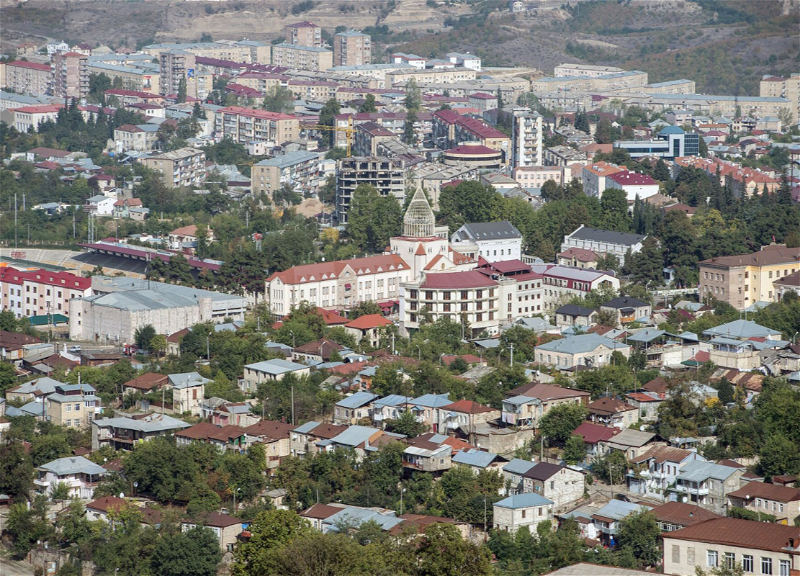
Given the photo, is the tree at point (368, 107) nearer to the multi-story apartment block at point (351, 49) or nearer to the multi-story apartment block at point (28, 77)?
the multi-story apartment block at point (28, 77)

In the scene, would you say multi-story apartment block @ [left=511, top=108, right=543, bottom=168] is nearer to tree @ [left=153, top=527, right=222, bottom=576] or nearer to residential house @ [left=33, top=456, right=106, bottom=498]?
residential house @ [left=33, top=456, right=106, bottom=498]

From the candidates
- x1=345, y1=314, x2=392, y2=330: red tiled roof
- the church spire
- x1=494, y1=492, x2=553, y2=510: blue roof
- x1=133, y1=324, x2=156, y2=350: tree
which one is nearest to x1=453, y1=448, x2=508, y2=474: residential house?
x1=494, y1=492, x2=553, y2=510: blue roof

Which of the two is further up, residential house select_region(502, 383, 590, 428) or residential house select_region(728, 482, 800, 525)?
residential house select_region(502, 383, 590, 428)

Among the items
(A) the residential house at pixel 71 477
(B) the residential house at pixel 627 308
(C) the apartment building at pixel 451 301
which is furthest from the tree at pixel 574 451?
(B) the residential house at pixel 627 308

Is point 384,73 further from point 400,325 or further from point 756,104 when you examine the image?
point 400,325

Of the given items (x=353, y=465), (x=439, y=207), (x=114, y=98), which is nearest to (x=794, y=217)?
(x=439, y=207)

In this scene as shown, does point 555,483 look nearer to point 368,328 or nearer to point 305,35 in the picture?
point 368,328
